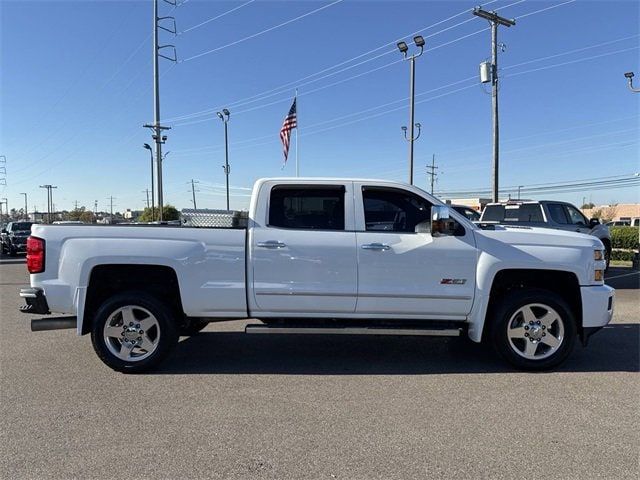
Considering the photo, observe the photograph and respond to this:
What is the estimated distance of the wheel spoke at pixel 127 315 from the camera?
5305 mm

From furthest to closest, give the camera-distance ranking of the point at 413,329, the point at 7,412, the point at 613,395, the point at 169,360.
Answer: the point at 169,360 < the point at 413,329 < the point at 613,395 < the point at 7,412

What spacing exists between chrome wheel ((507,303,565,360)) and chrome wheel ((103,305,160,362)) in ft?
12.3

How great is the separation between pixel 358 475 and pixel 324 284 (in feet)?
7.41

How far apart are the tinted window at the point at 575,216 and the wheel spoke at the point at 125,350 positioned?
12251 millimetres

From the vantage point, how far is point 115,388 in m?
4.88

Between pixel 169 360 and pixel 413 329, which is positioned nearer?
pixel 413 329

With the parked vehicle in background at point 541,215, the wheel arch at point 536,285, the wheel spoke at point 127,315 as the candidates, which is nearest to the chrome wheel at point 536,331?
the wheel arch at point 536,285

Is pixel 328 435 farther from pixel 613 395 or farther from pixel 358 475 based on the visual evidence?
pixel 613 395

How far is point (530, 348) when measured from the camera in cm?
531

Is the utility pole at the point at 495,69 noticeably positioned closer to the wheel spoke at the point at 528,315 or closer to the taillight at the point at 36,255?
the wheel spoke at the point at 528,315

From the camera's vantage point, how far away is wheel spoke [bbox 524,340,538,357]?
209 inches

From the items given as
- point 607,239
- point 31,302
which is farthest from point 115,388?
point 607,239

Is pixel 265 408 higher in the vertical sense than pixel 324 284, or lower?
lower

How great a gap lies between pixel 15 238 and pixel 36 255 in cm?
2338
